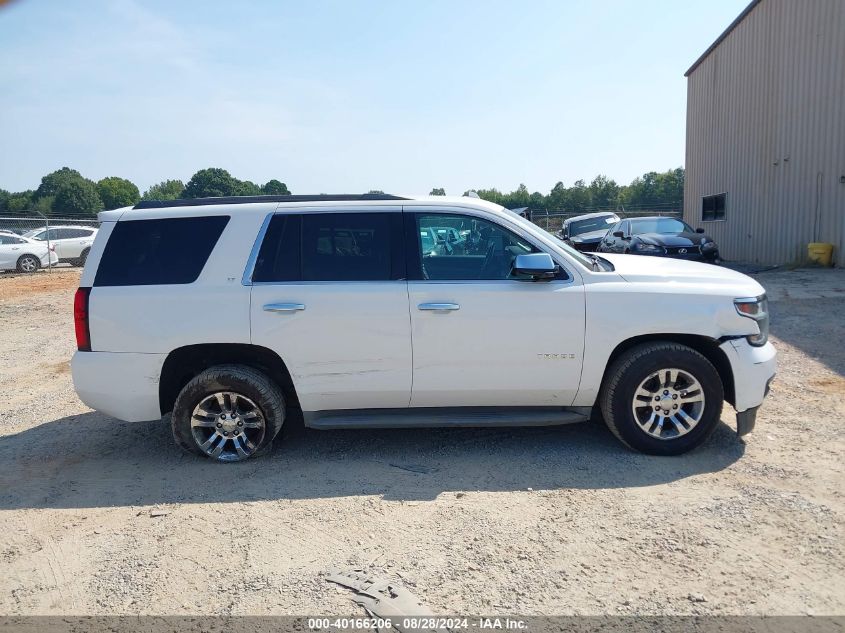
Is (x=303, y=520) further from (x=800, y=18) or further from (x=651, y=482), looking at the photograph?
(x=800, y=18)

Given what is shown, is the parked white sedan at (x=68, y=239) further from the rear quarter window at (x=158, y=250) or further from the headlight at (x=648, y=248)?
the rear quarter window at (x=158, y=250)

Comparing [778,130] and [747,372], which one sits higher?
[778,130]

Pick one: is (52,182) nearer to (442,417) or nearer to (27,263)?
(27,263)

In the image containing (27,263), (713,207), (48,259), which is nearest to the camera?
(27,263)

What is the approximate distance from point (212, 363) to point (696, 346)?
11.7 ft

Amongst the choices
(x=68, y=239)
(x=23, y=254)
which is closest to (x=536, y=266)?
(x=23, y=254)

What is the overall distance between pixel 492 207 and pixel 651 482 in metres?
2.25

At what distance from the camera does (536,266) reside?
4.29 meters

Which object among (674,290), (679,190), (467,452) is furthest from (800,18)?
(679,190)

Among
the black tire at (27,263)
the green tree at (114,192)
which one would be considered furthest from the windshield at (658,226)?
the green tree at (114,192)

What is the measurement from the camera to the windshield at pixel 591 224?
22.8 metres

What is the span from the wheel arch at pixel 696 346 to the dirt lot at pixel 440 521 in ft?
1.67

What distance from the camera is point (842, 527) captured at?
11.4ft

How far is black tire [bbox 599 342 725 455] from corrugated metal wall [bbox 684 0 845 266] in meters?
13.2
